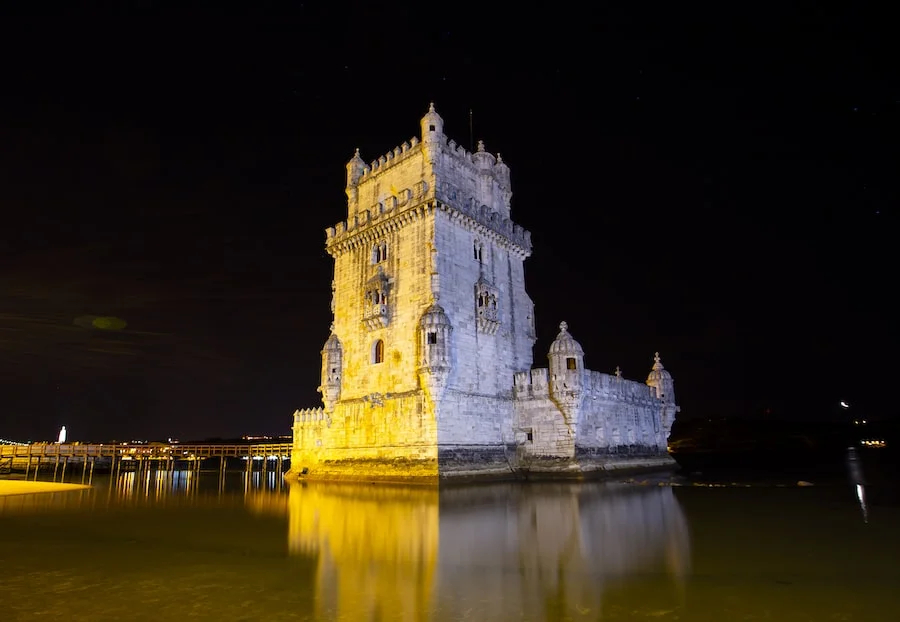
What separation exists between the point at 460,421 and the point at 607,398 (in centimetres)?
1071

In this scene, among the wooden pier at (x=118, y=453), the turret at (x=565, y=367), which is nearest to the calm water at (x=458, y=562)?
the turret at (x=565, y=367)

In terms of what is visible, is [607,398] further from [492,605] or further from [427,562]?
[492,605]

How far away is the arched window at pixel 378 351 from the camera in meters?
33.0

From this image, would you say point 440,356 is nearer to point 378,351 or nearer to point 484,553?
point 378,351

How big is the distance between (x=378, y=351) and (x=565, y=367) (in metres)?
10.7

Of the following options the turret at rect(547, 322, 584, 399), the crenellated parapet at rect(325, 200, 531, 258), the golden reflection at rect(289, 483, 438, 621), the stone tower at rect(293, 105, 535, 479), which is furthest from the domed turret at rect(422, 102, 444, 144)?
the golden reflection at rect(289, 483, 438, 621)

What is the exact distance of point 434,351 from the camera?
2894cm

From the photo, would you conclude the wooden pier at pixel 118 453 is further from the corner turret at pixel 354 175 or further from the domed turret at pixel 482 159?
the domed turret at pixel 482 159

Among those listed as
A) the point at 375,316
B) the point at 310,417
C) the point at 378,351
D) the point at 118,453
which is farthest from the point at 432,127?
the point at 118,453

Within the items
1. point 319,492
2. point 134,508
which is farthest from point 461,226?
point 134,508

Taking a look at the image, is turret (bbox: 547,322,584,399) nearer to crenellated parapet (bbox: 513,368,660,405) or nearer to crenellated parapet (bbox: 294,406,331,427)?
crenellated parapet (bbox: 513,368,660,405)

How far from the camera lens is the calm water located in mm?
7547

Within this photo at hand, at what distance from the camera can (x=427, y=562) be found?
34.2 feet

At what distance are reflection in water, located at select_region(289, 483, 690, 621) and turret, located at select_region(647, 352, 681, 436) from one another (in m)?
24.5
